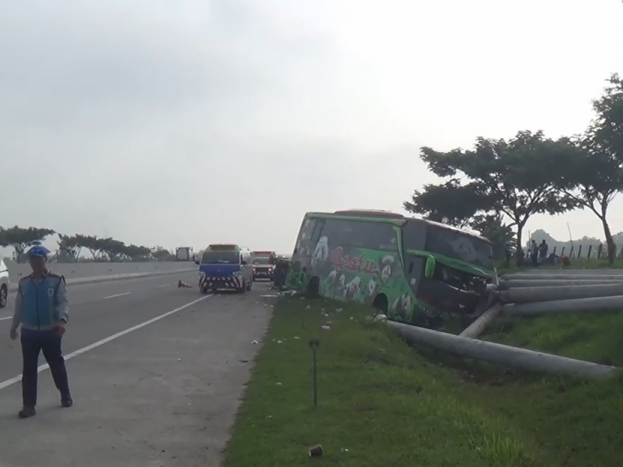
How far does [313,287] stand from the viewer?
2825cm

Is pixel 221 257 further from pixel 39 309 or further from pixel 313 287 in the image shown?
pixel 39 309

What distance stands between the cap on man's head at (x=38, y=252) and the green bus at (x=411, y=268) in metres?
11.7

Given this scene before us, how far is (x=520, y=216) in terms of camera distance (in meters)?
45.7

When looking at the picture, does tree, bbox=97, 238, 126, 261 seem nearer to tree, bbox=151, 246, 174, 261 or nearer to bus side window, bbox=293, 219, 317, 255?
tree, bbox=151, 246, 174, 261

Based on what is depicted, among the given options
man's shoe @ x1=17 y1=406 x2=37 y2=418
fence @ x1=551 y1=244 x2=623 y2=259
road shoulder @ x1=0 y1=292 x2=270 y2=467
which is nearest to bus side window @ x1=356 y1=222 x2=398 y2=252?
road shoulder @ x1=0 y1=292 x2=270 y2=467

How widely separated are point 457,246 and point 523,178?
2280cm

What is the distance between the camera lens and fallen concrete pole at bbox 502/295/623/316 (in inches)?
594

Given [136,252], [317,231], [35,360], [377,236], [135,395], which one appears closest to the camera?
[35,360]

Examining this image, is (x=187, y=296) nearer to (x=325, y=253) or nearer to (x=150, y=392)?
(x=325, y=253)

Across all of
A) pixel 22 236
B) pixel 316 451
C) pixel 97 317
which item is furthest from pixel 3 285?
pixel 22 236

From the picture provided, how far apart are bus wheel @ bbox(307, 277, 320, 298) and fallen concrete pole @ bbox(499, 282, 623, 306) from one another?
29.7ft

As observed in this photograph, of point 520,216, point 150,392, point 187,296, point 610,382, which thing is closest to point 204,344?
point 150,392

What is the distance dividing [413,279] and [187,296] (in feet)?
47.9

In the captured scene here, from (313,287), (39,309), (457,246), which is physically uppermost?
(457,246)
